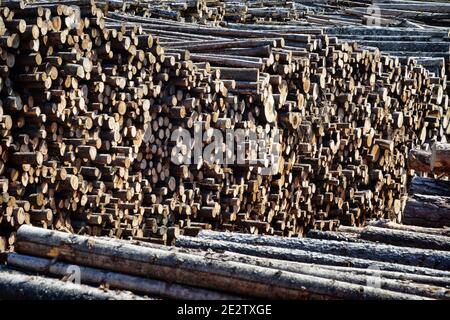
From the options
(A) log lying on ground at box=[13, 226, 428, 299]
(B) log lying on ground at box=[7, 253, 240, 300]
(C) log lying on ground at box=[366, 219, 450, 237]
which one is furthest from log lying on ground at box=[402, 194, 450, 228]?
(B) log lying on ground at box=[7, 253, 240, 300]

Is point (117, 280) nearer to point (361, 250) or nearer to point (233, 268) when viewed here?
point (233, 268)

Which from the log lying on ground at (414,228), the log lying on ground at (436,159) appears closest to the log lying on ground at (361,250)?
the log lying on ground at (414,228)

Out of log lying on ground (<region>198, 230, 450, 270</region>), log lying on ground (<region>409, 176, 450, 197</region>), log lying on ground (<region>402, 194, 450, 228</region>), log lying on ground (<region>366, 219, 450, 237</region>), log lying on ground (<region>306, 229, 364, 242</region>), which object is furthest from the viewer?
log lying on ground (<region>409, 176, 450, 197</region>)

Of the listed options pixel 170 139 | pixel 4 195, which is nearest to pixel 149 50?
pixel 170 139

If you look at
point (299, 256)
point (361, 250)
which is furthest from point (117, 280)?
point (361, 250)

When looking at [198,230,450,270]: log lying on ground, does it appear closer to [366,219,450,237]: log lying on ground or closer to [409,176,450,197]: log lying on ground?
[366,219,450,237]: log lying on ground

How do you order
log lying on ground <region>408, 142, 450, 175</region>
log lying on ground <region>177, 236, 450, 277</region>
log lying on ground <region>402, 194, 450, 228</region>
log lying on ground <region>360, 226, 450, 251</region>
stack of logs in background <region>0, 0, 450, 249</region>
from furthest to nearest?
1. log lying on ground <region>408, 142, 450, 175</region>
2. log lying on ground <region>402, 194, 450, 228</region>
3. stack of logs in background <region>0, 0, 450, 249</region>
4. log lying on ground <region>360, 226, 450, 251</region>
5. log lying on ground <region>177, 236, 450, 277</region>

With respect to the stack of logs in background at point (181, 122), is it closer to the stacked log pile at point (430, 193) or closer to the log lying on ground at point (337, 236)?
the log lying on ground at point (337, 236)
